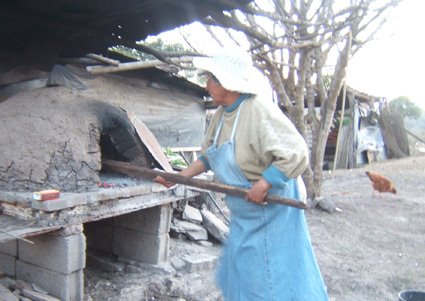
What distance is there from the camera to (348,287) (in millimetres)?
4480

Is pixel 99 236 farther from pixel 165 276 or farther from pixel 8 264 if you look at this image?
pixel 8 264

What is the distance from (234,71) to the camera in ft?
7.89

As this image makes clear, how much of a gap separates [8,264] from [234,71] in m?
2.68

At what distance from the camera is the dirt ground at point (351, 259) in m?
3.90

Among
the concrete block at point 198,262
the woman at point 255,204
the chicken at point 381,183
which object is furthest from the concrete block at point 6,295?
the chicken at point 381,183

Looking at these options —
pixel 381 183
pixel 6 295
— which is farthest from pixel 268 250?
pixel 381 183

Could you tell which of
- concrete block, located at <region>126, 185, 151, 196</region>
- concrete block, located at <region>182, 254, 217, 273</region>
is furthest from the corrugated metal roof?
concrete block, located at <region>182, 254, 217, 273</region>

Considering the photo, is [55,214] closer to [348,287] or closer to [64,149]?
[64,149]

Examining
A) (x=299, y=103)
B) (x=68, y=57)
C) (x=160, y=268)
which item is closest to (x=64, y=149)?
(x=68, y=57)

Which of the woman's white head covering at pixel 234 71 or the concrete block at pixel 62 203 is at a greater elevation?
the woman's white head covering at pixel 234 71

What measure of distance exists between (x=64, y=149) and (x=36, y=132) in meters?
0.26

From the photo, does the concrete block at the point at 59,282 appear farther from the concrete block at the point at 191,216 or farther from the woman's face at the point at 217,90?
the concrete block at the point at 191,216

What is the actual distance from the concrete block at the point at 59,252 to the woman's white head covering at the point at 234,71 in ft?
5.65

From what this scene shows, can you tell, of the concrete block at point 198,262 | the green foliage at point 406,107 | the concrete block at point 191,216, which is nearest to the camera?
the concrete block at point 198,262
